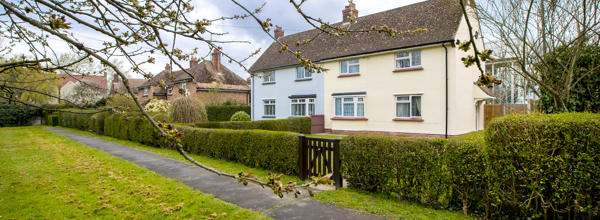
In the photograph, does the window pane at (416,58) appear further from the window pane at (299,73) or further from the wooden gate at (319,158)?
the wooden gate at (319,158)

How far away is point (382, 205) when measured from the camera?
5.11 metres

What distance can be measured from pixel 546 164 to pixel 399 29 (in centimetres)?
1492

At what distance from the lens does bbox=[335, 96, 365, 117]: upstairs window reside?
18156 millimetres

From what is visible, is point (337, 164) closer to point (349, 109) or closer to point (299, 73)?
point (349, 109)

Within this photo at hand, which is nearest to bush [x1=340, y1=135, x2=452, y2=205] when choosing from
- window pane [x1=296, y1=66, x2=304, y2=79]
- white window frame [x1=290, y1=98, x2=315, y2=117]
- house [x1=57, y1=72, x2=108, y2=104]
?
house [x1=57, y1=72, x2=108, y2=104]

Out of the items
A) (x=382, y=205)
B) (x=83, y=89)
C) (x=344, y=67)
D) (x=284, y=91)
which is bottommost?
(x=382, y=205)

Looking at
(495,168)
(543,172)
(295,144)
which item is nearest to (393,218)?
(495,168)

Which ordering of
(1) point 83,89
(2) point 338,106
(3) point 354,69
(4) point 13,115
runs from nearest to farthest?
(3) point 354,69 < (2) point 338,106 < (1) point 83,89 < (4) point 13,115

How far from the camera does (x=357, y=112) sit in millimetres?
18312

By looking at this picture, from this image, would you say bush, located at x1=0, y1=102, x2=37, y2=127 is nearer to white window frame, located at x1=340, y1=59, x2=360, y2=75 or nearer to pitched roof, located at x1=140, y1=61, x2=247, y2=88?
pitched roof, located at x1=140, y1=61, x2=247, y2=88

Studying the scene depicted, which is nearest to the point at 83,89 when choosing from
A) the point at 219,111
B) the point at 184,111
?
the point at 219,111

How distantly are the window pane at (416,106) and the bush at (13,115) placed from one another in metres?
36.6

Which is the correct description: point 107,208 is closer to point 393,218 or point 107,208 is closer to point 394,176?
point 393,218

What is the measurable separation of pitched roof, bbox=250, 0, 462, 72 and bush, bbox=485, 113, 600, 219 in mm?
10184
